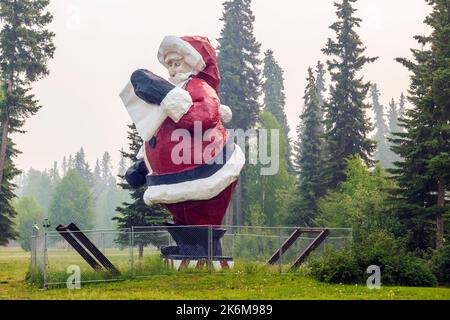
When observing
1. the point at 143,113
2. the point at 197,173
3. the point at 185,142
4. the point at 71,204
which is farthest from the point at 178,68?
the point at 71,204

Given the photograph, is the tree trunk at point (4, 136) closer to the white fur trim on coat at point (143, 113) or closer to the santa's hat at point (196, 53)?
the white fur trim on coat at point (143, 113)

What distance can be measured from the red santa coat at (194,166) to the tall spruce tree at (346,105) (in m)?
16.4

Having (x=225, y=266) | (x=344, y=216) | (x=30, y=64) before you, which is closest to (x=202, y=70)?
(x=225, y=266)

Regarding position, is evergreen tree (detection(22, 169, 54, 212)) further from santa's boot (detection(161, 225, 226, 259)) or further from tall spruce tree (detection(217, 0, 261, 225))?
santa's boot (detection(161, 225, 226, 259))

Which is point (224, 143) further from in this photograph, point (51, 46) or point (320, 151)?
point (320, 151)

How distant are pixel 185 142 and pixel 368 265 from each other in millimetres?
5345

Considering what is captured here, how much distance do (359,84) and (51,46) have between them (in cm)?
1501

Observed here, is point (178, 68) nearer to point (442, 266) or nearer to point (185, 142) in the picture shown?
point (185, 142)

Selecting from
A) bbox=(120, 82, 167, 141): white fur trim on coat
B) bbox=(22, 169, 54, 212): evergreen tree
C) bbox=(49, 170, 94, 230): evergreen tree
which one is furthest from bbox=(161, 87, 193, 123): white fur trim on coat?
bbox=(22, 169, 54, 212): evergreen tree

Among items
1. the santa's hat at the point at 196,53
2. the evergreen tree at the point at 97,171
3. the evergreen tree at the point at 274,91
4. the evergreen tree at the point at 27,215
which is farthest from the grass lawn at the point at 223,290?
the evergreen tree at the point at 97,171

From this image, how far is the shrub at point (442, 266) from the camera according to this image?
17781 mm

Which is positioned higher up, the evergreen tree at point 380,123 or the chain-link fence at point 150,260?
Answer: the evergreen tree at point 380,123

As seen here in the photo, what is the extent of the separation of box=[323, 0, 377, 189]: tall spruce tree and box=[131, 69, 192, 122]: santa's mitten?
1779 centimetres

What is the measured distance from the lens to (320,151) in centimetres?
3803
